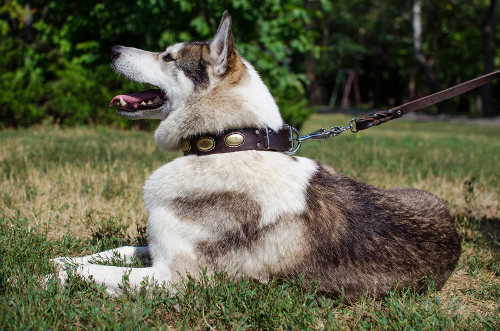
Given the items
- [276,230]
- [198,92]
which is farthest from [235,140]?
[276,230]

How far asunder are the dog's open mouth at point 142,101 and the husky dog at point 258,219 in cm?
25

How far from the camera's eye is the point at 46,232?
339cm

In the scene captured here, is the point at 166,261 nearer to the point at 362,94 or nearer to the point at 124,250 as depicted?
the point at 124,250

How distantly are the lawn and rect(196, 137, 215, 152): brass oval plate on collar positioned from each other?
81 centimetres

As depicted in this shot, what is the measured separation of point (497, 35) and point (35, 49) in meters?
36.5

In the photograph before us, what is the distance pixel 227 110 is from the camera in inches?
111

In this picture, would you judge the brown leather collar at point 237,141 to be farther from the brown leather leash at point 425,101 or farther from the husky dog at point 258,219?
the brown leather leash at point 425,101

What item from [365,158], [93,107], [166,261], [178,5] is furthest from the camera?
[93,107]

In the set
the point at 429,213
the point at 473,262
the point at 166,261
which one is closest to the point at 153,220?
the point at 166,261

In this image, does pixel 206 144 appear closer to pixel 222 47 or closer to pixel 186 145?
pixel 186 145

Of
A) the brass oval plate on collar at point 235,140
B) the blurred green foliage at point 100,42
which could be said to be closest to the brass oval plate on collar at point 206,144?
the brass oval plate on collar at point 235,140

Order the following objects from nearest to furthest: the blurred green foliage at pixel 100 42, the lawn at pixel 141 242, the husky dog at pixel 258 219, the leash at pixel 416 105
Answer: the lawn at pixel 141 242, the husky dog at pixel 258 219, the leash at pixel 416 105, the blurred green foliage at pixel 100 42

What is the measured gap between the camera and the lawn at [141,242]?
234 cm

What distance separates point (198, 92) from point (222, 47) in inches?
13.4
